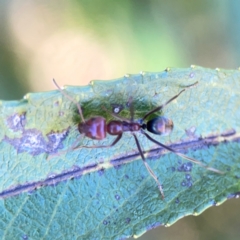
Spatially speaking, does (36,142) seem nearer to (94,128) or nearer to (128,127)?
(94,128)

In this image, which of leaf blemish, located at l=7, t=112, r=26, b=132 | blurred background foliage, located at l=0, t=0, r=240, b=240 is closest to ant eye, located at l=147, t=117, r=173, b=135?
leaf blemish, located at l=7, t=112, r=26, b=132

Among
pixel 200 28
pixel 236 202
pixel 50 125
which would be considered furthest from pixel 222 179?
pixel 200 28

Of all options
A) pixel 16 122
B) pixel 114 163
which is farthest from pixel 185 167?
pixel 16 122

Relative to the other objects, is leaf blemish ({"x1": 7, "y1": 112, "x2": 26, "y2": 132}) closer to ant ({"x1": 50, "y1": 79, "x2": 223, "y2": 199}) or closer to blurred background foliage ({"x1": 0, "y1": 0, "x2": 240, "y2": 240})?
ant ({"x1": 50, "y1": 79, "x2": 223, "y2": 199})

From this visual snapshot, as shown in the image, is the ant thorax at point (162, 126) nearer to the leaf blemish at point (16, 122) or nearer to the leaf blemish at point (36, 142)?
the leaf blemish at point (36, 142)

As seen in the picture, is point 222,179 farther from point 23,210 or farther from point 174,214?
point 23,210

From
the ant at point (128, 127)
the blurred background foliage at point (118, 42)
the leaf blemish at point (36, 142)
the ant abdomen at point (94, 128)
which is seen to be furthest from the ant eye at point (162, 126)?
the blurred background foliage at point (118, 42)

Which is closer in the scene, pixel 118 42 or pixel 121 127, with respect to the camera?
pixel 121 127
